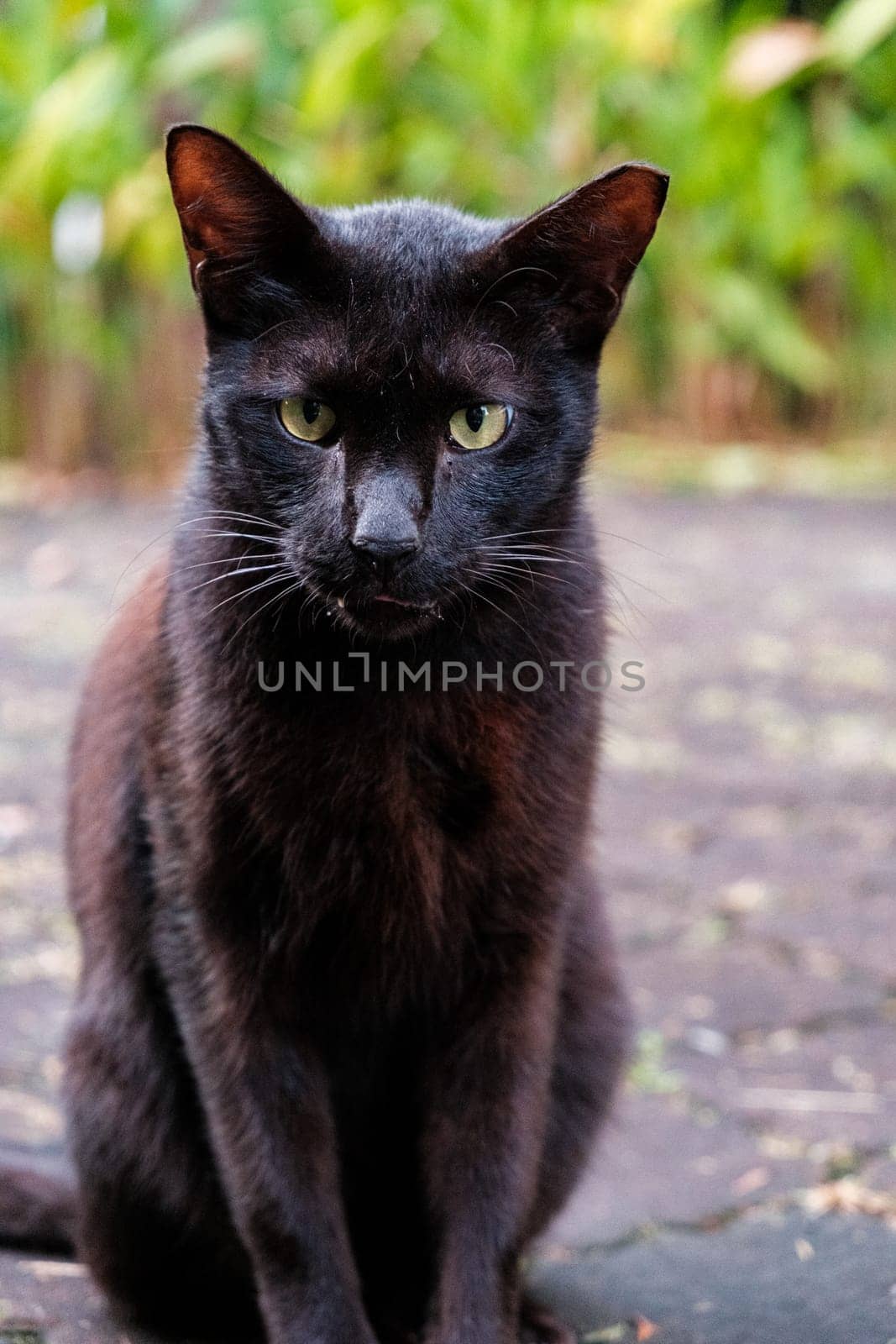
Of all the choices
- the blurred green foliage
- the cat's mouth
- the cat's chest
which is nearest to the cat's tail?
the cat's chest

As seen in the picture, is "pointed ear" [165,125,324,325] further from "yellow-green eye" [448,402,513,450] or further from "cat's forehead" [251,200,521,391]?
"yellow-green eye" [448,402,513,450]

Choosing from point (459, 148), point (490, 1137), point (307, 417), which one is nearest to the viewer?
point (307, 417)

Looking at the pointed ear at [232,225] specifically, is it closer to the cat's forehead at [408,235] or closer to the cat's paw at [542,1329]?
the cat's forehead at [408,235]

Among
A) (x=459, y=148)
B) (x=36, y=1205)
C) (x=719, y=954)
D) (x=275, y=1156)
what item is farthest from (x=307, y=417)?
(x=459, y=148)

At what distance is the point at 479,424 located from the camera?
5.26 ft

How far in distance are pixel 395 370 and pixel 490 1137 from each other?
80 cm

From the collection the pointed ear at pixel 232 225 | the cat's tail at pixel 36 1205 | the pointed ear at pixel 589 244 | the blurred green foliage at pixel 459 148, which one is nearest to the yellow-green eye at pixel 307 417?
the pointed ear at pixel 232 225

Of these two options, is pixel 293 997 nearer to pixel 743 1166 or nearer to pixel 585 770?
pixel 585 770

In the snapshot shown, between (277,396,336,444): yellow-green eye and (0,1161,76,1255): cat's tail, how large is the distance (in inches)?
37.4

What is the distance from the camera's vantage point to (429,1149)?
1.75m

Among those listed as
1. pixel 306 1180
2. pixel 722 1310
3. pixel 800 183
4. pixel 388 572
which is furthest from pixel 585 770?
pixel 800 183

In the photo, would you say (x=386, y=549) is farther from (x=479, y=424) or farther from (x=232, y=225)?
(x=232, y=225)

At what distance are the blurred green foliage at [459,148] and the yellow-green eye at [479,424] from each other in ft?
16.6

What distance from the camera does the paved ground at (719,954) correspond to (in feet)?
6.19
